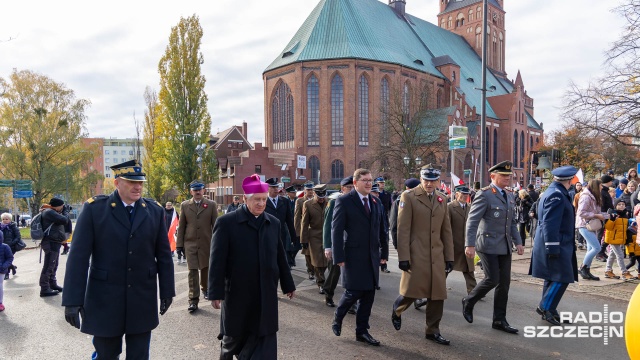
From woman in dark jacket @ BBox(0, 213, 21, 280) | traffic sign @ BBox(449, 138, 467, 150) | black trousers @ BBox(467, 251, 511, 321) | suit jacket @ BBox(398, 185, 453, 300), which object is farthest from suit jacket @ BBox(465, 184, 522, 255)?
woman in dark jacket @ BBox(0, 213, 21, 280)

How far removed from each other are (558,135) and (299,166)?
89.5ft

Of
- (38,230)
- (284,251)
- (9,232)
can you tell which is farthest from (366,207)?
(9,232)

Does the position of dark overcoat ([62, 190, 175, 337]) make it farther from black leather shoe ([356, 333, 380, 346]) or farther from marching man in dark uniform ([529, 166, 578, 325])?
marching man in dark uniform ([529, 166, 578, 325])

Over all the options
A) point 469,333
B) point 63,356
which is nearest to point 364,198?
point 469,333

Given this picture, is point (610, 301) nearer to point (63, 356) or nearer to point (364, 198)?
point (364, 198)

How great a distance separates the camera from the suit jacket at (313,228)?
8453 mm

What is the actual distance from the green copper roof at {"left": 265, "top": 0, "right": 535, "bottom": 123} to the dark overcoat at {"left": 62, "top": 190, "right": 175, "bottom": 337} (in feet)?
165

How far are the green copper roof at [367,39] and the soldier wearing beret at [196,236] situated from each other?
4704 centimetres

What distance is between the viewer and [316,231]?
864cm

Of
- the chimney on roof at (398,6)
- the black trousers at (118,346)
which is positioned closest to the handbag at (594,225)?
the black trousers at (118,346)

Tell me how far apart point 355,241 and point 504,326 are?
7.45ft

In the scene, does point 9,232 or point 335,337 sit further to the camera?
point 9,232

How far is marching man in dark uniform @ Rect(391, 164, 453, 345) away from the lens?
17.6 feet

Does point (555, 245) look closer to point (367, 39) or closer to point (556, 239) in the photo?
point (556, 239)
